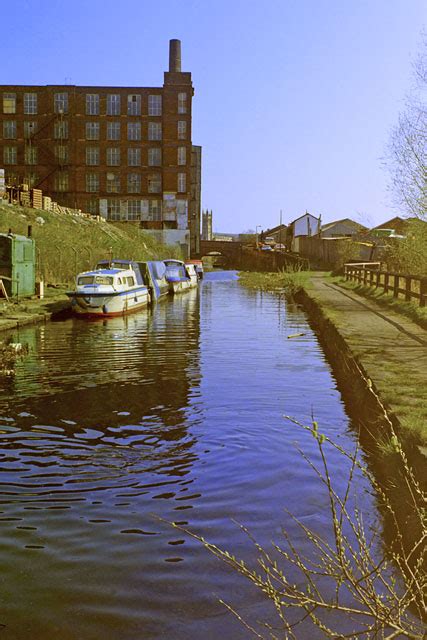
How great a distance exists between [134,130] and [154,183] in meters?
5.73

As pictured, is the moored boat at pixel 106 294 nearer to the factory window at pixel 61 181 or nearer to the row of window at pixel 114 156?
the row of window at pixel 114 156

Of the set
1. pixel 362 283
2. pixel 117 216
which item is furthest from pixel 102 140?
pixel 362 283

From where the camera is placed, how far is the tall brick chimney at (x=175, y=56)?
257 ft

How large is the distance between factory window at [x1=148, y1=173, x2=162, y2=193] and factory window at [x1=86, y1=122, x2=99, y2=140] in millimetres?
6972

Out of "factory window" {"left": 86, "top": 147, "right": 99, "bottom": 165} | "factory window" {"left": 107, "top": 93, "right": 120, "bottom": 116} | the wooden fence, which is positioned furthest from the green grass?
"factory window" {"left": 107, "top": 93, "right": 120, "bottom": 116}

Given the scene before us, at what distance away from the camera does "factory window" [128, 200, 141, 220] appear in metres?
77.1

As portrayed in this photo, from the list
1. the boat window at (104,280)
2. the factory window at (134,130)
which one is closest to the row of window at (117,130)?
the factory window at (134,130)

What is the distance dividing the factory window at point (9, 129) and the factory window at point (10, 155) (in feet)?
3.65

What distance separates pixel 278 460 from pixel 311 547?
275 cm

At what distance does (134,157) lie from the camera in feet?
253

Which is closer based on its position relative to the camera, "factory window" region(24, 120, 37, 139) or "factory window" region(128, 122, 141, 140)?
"factory window" region(128, 122, 141, 140)

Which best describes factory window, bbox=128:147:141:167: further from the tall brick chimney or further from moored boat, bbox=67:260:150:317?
moored boat, bbox=67:260:150:317

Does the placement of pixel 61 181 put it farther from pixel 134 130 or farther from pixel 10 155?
pixel 134 130

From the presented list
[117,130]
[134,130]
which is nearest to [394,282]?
[134,130]
